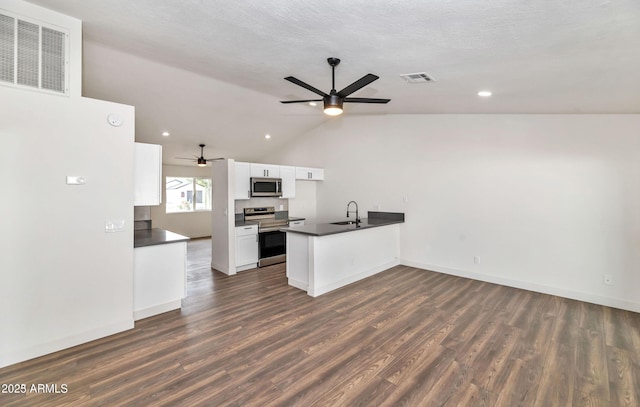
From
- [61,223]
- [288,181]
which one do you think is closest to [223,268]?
[288,181]

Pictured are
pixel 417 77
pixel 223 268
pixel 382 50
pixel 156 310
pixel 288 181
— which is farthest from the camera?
pixel 288 181

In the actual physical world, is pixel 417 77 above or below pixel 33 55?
above

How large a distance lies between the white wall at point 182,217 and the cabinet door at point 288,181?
4.19 m

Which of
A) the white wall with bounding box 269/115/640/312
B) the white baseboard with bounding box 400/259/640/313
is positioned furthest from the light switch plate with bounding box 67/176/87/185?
the white baseboard with bounding box 400/259/640/313

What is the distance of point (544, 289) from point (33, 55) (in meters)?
6.55

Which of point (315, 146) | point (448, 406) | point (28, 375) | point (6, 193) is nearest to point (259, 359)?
point (448, 406)

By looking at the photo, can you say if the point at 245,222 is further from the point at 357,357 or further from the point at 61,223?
the point at 357,357

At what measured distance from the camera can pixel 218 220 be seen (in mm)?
5281

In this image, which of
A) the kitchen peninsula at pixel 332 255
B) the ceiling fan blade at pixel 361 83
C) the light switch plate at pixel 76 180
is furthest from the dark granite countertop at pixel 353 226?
the light switch plate at pixel 76 180

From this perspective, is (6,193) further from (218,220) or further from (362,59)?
(362,59)

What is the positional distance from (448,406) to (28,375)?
322 centimetres

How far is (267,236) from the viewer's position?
562 centimetres

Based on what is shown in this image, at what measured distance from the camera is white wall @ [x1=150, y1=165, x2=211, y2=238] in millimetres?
8430

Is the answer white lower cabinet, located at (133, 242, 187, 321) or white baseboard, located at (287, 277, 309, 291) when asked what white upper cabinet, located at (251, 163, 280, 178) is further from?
white lower cabinet, located at (133, 242, 187, 321)
